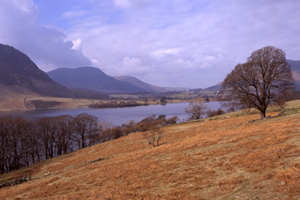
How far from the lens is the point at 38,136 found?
2283 inches

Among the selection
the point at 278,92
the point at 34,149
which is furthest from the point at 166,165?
the point at 34,149

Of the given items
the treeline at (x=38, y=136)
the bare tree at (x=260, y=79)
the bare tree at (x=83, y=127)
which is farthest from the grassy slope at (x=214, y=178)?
the bare tree at (x=83, y=127)

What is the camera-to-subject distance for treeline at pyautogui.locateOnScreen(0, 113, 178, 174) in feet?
167

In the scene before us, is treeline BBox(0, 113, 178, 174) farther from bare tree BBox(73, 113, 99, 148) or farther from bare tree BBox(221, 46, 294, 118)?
bare tree BBox(221, 46, 294, 118)

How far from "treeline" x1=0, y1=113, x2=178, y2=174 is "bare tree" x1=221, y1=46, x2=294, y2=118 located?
19.7 metres

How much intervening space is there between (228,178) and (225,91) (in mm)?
23209

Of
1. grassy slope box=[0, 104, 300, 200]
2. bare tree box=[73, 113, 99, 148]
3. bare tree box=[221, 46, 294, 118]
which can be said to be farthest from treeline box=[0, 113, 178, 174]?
grassy slope box=[0, 104, 300, 200]

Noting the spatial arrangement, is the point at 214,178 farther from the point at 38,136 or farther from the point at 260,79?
the point at 38,136

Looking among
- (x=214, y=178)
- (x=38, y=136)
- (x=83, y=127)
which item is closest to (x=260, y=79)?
(x=214, y=178)

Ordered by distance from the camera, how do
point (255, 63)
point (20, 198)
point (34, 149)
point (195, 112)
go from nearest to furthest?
point (20, 198) < point (255, 63) < point (34, 149) < point (195, 112)

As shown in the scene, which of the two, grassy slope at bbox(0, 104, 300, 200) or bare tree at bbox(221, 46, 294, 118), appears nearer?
grassy slope at bbox(0, 104, 300, 200)

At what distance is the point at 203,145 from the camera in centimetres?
1775

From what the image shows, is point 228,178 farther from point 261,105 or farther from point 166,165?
point 261,105

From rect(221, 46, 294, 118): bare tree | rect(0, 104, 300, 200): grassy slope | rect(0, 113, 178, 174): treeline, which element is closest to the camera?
rect(0, 104, 300, 200): grassy slope
